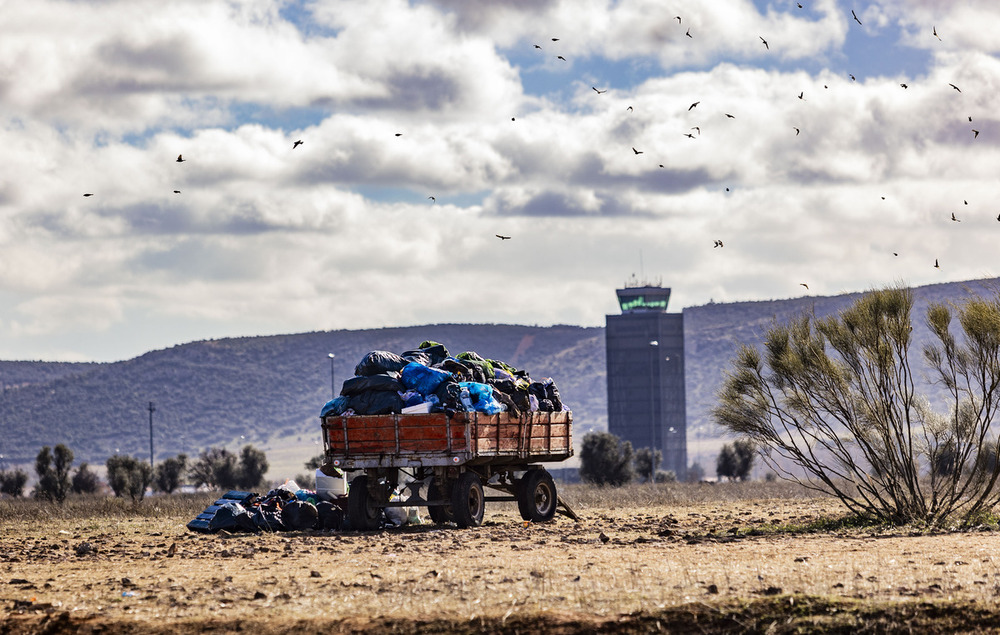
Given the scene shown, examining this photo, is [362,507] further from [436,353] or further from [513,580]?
[513,580]

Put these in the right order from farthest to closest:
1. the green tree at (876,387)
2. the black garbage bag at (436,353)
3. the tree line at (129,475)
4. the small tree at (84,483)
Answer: the small tree at (84,483) < the tree line at (129,475) < the black garbage bag at (436,353) < the green tree at (876,387)

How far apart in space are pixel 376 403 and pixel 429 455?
1.16 meters

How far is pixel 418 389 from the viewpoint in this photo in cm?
2039

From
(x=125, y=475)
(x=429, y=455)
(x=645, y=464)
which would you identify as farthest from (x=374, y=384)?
(x=645, y=464)

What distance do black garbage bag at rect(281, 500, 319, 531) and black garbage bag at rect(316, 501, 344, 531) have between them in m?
0.16

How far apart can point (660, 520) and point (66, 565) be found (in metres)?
10.2

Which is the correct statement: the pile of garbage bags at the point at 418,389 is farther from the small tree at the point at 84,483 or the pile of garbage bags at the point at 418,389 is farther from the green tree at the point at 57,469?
the small tree at the point at 84,483

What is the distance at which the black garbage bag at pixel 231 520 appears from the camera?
2052 centimetres

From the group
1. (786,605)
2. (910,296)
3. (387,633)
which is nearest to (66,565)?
(387,633)

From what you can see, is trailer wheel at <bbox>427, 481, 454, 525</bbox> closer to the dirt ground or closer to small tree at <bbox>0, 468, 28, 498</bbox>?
the dirt ground

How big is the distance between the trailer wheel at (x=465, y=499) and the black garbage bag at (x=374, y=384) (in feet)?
5.56

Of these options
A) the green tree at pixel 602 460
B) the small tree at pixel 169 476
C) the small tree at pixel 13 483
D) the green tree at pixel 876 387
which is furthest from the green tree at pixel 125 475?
the green tree at pixel 876 387

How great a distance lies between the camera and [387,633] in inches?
417

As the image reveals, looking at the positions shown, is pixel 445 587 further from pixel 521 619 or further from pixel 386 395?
pixel 386 395
